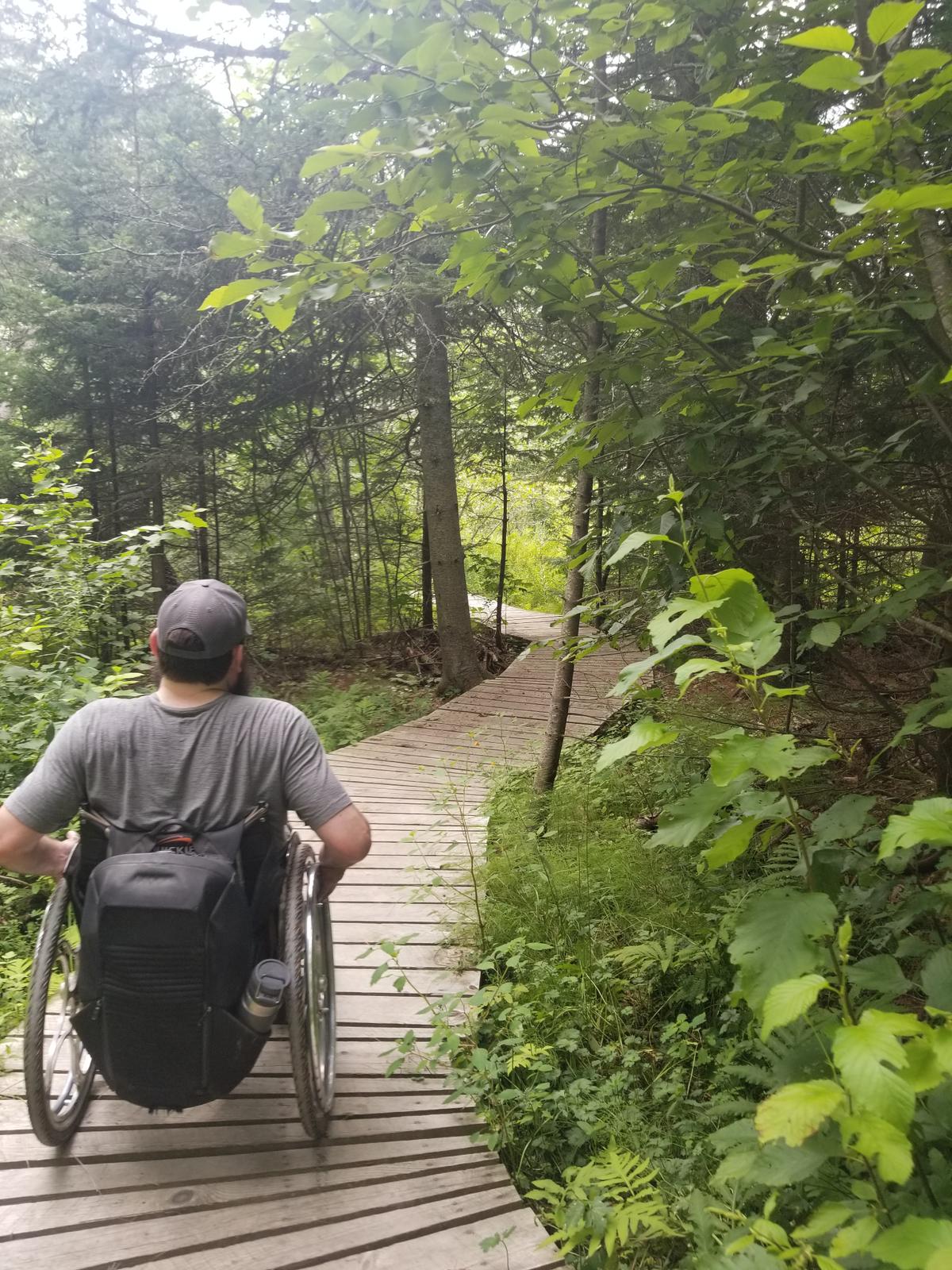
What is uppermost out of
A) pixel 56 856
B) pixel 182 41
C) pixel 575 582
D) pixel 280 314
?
pixel 182 41

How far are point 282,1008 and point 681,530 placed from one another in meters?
2.10

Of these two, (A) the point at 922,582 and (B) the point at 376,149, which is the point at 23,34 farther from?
(A) the point at 922,582

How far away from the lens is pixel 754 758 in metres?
1.29

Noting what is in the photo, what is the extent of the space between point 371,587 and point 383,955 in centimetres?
1002

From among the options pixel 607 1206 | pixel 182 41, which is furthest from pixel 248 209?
pixel 182 41

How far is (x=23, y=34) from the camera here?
24.3 ft

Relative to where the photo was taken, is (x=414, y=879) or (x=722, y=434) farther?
(x=414, y=879)

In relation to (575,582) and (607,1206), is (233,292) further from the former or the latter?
(575,582)

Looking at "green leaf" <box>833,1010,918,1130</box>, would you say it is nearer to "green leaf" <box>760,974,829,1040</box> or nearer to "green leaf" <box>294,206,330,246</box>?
"green leaf" <box>760,974,829,1040</box>

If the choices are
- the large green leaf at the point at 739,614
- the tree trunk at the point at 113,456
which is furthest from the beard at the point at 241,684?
the tree trunk at the point at 113,456

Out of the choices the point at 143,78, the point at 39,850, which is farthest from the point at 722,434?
the point at 143,78

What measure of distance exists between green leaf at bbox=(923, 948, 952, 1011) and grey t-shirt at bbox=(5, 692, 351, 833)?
155 centimetres

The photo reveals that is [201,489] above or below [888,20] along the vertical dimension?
below

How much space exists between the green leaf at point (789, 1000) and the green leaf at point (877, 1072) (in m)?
0.07
